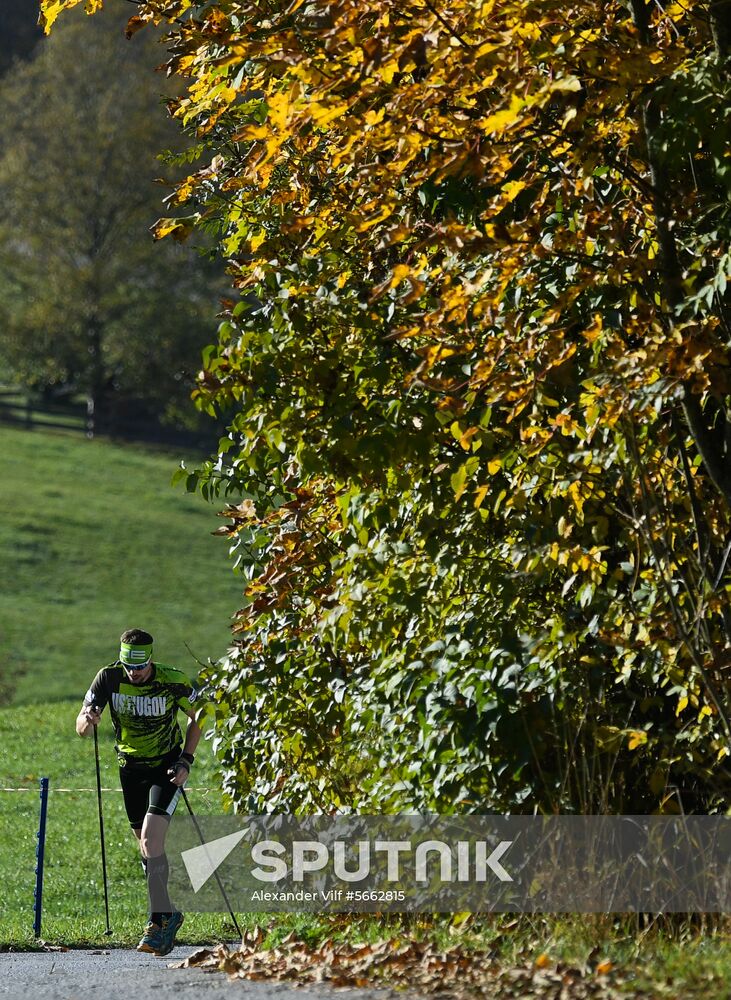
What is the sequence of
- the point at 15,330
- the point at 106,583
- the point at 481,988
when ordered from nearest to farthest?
the point at 481,988 < the point at 106,583 < the point at 15,330

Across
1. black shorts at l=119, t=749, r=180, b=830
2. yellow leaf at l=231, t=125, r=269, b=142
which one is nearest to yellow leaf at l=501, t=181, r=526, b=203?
yellow leaf at l=231, t=125, r=269, b=142

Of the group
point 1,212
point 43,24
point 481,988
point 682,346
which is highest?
point 1,212

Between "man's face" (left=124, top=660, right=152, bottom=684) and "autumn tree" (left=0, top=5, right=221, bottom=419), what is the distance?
37.3 m

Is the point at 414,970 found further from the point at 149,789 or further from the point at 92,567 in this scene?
the point at 92,567

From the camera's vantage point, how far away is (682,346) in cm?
595

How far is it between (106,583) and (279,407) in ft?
87.1

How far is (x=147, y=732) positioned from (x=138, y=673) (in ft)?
1.20

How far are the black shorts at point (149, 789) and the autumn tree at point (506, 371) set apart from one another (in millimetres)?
1574

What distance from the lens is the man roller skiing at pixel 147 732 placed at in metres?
8.42

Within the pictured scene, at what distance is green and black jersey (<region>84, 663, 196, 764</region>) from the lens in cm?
860

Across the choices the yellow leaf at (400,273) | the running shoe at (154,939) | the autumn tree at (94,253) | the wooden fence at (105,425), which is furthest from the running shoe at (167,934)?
the wooden fence at (105,425)

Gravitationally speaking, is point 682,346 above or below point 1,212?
below

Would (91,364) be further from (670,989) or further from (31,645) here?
(670,989)

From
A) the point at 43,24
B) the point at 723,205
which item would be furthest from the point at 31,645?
the point at 723,205
